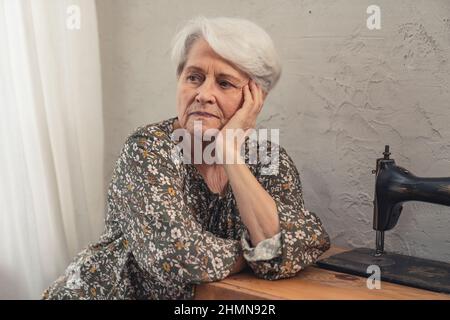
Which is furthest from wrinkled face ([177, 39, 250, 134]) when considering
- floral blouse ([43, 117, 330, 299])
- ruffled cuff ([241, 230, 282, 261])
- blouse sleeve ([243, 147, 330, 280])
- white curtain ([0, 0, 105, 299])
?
white curtain ([0, 0, 105, 299])

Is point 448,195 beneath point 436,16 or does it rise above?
beneath

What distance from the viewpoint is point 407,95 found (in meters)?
1.82

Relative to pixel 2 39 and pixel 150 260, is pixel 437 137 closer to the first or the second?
pixel 150 260

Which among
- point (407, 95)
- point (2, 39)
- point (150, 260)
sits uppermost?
point (2, 39)

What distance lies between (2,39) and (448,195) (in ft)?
4.50

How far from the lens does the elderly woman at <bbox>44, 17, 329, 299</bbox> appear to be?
1460 mm

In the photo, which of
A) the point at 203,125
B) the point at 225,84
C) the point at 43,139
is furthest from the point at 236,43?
the point at 43,139

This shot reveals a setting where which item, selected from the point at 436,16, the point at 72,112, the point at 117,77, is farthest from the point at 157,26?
the point at 436,16

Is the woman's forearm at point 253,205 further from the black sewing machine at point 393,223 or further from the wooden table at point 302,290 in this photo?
the black sewing machine at point 393,223

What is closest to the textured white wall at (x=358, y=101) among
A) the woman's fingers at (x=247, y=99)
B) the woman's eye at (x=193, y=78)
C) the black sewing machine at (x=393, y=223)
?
the black sewing machine at (x=393, y=223)

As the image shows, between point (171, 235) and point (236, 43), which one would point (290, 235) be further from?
point (236, 43)

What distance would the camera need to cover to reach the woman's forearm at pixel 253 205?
4.94 feet
